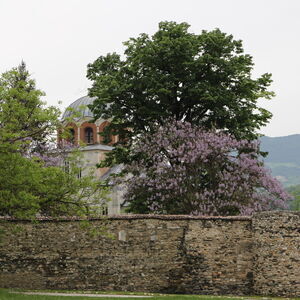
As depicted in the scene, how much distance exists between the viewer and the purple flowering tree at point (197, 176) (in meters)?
26.8

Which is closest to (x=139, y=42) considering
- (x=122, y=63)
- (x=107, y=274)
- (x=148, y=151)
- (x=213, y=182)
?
(x=122, y=63)

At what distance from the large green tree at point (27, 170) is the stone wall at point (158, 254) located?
2106 mm

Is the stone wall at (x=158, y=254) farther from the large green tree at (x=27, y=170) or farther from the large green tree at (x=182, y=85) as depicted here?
the large green tree at (x=182, y=85)

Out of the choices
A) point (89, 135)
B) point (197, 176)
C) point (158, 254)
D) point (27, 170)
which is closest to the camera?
point (27, 170)

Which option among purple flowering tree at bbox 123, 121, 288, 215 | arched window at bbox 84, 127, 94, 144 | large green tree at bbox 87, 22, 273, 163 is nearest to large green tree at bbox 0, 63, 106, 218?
purple flowering tree at bbox 123, 121, 288, 215

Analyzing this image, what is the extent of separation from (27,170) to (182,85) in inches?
590

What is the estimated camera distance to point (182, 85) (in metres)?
29.8

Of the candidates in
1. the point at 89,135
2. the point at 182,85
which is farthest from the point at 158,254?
the point at 89,135

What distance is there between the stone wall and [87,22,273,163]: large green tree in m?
9.83

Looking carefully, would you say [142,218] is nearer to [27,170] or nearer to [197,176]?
[27,170]

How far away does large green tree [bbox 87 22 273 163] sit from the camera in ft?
95.5

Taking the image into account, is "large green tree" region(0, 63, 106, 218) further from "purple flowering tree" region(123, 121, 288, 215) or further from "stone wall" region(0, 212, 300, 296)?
"purple flowering tree" region(123, 121, 288, 215)

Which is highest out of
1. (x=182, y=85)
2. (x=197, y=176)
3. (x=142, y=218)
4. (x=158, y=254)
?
(x=182, y=85)

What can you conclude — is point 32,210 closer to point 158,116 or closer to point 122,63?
point 158,116
